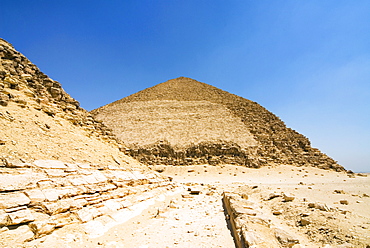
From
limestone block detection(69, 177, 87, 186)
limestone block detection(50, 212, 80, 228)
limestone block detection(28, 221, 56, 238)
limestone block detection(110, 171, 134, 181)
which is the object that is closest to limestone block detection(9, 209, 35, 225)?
limestone block detection(28, 221, 56, 238)

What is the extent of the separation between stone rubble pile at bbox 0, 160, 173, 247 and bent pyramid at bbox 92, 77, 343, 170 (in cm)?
1754

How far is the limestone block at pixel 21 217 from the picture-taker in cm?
286

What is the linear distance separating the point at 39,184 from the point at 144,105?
35.0 meters

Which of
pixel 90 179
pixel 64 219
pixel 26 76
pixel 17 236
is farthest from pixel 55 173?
pixel 26 76

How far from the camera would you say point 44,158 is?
4562 millimetres

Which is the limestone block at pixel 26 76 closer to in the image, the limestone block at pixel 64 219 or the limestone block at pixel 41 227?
the limestone block at pixel 64 219

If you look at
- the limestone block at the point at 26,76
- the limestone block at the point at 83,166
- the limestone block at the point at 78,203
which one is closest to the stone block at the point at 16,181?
the limestone block at the point at 78,203

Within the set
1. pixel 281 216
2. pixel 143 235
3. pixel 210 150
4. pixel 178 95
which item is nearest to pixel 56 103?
pixel 143 235

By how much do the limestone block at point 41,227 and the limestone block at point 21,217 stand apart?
10 cm

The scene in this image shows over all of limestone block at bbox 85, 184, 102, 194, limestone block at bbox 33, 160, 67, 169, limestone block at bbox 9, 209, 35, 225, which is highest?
limestone block at bbox 33, 160, 67, 169

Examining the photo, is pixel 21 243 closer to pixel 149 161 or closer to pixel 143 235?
pixel 143 235

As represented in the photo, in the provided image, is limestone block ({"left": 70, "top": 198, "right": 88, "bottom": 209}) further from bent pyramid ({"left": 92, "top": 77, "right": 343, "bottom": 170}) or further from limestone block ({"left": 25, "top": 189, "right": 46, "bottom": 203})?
bent pyramid ({"left": 92, "top": 77, "right": 343, "bottom": 170})

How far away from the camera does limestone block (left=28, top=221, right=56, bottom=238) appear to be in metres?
2.99

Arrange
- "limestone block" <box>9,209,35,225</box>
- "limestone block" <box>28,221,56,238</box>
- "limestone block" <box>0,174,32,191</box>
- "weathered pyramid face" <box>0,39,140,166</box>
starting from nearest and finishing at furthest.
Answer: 1. "limestone block" <box>9,209,35,225</box>
2. "limestone block" <box>28,221,56,238</box>
3. "limestone block" <box>0,174,32,191</box>
4. "weathered pyramid face" <box>0,39,140,166</box>
